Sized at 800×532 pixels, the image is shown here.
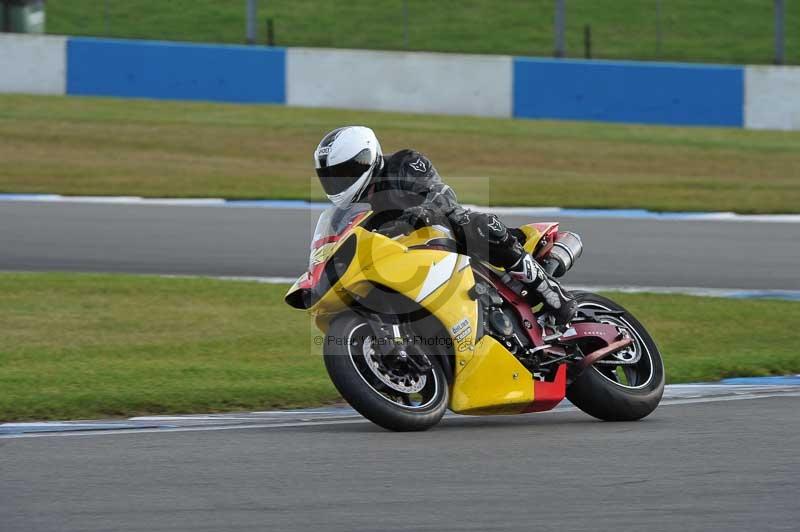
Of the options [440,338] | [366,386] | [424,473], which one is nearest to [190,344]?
[440,338]

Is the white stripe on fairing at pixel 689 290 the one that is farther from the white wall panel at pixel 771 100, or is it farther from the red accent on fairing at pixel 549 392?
the white wall panel at pixel 771 100

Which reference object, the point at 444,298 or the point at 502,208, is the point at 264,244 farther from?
the point at 444,298

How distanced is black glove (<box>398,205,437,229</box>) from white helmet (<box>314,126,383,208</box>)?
0.22m

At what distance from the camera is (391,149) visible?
19547mm

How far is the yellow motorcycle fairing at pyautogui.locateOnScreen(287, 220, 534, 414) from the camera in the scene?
589cm

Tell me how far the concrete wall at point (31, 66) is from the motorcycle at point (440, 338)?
1830 centimetres

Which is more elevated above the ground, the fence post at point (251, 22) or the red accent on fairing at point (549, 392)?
the fence post at point (251, 22)

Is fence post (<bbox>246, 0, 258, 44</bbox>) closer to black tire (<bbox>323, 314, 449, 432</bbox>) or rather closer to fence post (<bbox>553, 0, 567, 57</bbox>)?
fence post (<bbox>553, 0, 567, 57</bbox>)

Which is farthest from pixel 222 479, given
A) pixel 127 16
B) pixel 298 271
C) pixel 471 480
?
pixel 127 16

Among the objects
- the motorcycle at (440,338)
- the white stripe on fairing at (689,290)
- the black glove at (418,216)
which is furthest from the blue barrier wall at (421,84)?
the black glove at (418,216)

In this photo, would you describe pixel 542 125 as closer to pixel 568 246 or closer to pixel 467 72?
pixel 467 72

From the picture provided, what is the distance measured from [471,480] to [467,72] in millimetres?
18268

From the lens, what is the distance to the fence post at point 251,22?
23297 millimetres

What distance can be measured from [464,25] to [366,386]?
20332 mm
